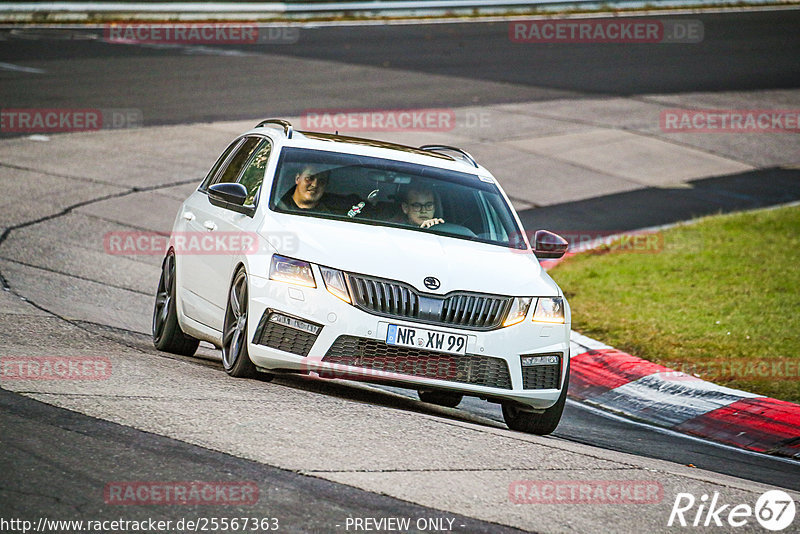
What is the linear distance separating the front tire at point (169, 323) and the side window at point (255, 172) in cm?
90

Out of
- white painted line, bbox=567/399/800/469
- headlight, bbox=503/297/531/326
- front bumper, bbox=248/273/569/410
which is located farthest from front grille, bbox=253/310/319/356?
white painted line, bbox=567/399/800/469

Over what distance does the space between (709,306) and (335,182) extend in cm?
534

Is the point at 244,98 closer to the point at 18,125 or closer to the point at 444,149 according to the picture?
the point at 18,125

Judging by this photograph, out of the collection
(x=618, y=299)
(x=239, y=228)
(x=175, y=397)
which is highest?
(x=239, y=228)

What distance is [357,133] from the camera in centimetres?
2142

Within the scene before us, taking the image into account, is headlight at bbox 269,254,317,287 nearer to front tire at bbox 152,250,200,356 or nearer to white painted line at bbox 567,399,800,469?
front tire at bbox 152,250,200,356

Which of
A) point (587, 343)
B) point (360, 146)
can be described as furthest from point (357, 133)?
point (360, 146)

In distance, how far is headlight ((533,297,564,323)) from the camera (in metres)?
7.78

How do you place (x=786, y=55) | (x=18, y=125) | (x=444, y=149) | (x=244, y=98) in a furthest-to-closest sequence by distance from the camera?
(x=786, y=55)
(x=244, y=98)
(x=18, y=125)
(x=444, y=149)

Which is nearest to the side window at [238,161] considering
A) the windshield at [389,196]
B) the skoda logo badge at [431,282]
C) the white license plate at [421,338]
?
the windshield at [389,196]

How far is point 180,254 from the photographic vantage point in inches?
363

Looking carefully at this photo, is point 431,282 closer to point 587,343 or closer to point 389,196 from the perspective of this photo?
point 389,196

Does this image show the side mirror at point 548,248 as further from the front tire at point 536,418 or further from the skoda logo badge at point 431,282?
the skoda logo badge at point 431,282

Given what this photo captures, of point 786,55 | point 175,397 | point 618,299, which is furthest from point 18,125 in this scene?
point 786,55
